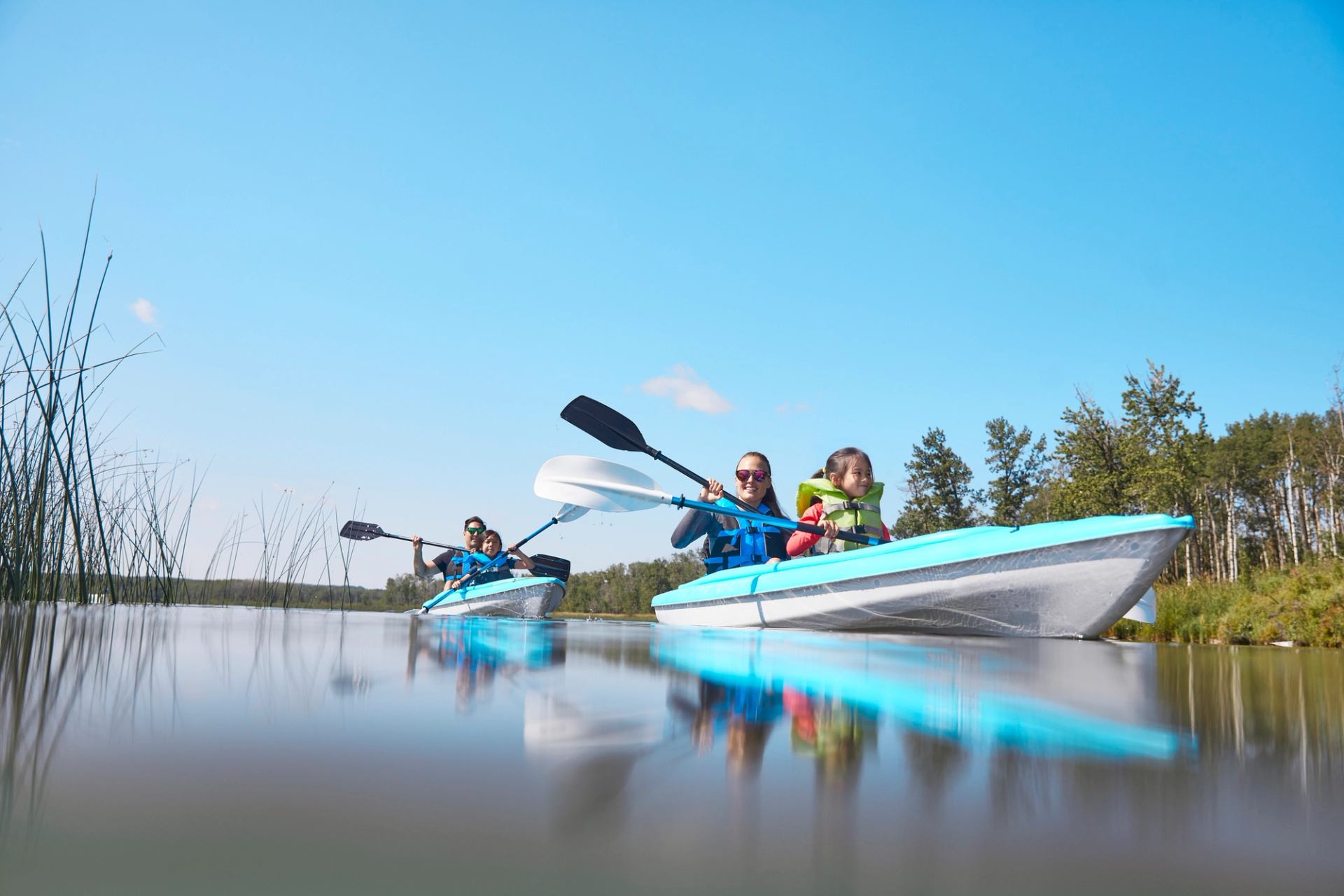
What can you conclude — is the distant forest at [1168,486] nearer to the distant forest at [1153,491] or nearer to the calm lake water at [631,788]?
the distant forest at [1153,491]

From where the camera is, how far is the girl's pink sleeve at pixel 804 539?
8102 millimetres

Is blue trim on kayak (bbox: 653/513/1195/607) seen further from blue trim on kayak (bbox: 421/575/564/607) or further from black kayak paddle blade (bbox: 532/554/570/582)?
black kayak paddle blade (bbox: 532/554/570/582)

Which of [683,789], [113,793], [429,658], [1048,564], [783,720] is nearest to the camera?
[113,793]

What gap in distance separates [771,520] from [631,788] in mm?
7178

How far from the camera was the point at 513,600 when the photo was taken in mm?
14242

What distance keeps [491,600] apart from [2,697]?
13.8 metres

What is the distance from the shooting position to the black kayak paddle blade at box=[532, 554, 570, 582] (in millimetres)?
16000

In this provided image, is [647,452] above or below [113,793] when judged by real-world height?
above

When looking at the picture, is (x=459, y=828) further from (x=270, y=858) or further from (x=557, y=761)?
(x=557, y=761)

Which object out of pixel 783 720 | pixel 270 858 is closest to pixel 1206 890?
pixel 270 858

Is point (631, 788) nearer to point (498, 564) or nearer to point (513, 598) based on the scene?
point (513, 598)

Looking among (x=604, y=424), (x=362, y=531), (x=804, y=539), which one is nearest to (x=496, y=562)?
(x=362, y=531)

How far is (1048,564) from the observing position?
5949 millimetres

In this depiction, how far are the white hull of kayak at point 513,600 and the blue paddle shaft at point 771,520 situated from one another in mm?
6561
